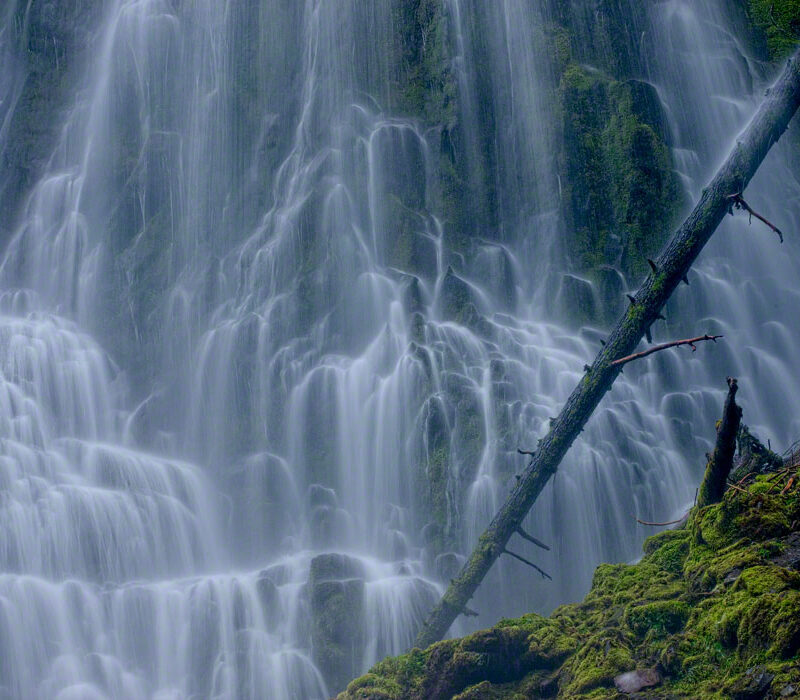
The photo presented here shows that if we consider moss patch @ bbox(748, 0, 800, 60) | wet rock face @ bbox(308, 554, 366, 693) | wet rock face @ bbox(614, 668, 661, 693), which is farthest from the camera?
moss patch @ bbox(748, 0, 800, 60)

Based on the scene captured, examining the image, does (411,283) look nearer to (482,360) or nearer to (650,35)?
(482,360)

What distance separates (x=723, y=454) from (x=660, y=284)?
2688 millimetres

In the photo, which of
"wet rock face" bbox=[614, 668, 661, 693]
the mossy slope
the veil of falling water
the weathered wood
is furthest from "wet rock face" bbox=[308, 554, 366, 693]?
"wet rock face" bbox=[614, 668, 661, 693]

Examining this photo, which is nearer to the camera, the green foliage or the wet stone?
the wet stone

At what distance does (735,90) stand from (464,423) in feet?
40.4

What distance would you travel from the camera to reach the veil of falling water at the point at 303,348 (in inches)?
564

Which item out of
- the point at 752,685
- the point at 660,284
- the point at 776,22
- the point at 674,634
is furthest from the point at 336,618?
the point at 776,22

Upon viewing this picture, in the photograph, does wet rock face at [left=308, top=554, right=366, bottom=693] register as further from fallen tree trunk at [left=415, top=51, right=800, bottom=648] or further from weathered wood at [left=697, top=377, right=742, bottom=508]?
weathered wood at [left=697, top=377, right=742, bottom=508]

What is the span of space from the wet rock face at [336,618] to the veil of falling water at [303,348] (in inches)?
2.2

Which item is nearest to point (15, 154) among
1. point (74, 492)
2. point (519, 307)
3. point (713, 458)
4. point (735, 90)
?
point (74, 492)

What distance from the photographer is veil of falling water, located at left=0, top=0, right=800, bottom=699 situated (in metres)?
14.3

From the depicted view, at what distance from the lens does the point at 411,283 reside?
18.3 m

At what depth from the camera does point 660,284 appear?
8.30 meters

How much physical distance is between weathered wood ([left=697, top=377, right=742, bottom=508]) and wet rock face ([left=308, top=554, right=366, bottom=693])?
800 cm
